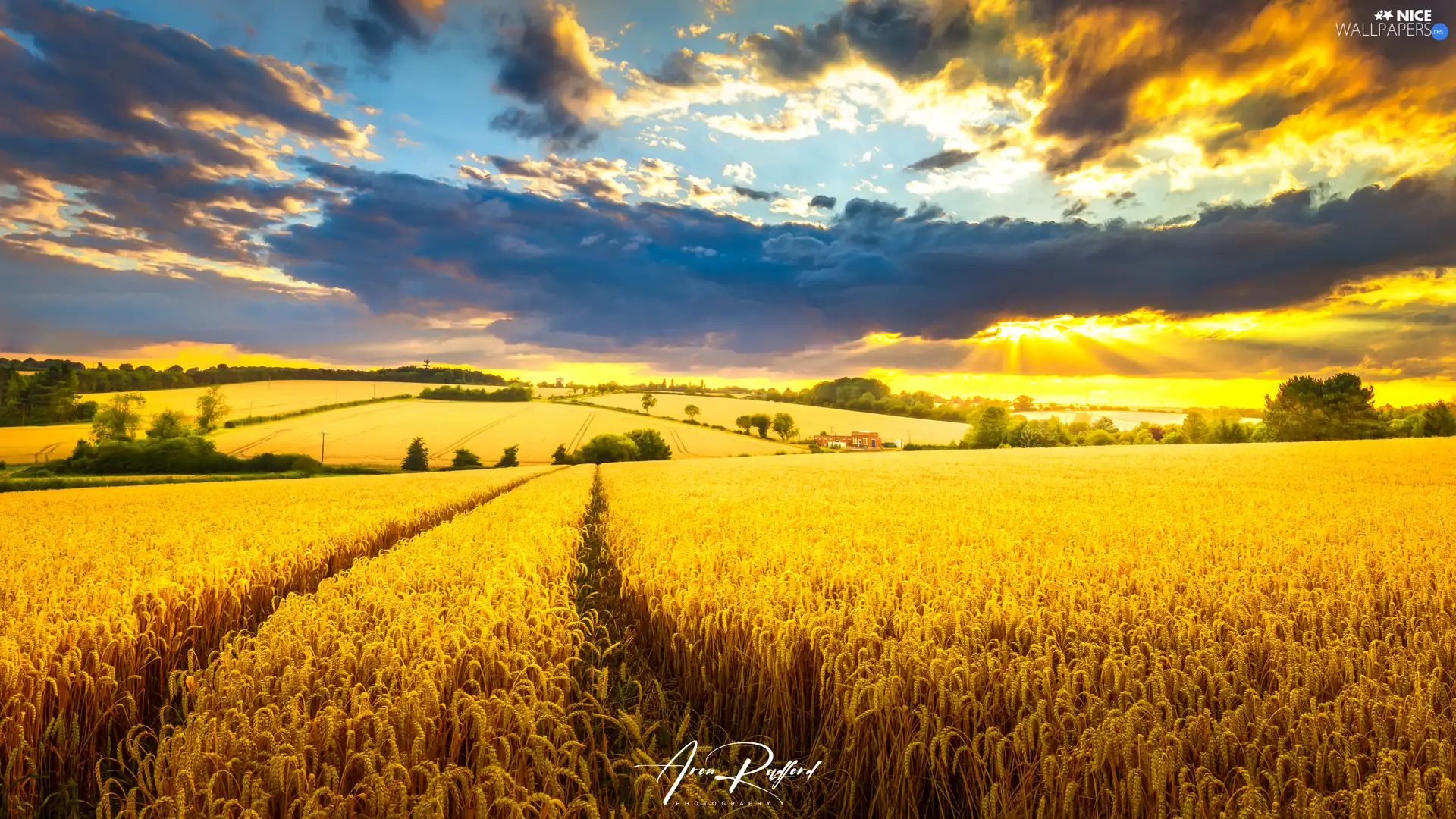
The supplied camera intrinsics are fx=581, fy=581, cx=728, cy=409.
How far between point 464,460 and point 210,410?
38739mm

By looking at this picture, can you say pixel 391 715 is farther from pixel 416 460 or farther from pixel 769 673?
pixel 416 460

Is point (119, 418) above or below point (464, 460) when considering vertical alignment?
above

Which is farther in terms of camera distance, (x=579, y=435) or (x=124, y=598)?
(x=579, y=435)

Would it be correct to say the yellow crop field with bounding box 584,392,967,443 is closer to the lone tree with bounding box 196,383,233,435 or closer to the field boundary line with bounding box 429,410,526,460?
the field boundary line with bounding box 429,410,526,460

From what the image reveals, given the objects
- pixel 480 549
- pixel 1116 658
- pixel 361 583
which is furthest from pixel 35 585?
pixel 1116 658

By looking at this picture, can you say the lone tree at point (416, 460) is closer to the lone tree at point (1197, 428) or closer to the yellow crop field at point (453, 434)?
the yellow crop field at point (453, 434)

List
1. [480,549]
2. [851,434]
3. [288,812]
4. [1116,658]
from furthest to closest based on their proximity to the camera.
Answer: [851,434] → [480,549] → [1116,658] → [288,812]

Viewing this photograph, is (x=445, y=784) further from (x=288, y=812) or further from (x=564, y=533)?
(x=564, y=533)

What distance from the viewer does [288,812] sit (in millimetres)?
2439

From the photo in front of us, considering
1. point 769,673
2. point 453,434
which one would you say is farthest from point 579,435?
point 769,673

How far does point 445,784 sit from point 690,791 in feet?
3.59

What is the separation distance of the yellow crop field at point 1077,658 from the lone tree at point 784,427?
255ft

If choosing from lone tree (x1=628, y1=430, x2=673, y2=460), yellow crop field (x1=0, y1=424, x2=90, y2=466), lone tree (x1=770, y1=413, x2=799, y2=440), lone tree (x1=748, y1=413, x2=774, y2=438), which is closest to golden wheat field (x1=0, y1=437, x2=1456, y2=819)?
lone tree (x1=628, y1=430, x2=673, y2=460)

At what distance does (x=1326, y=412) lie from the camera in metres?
66.1
